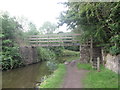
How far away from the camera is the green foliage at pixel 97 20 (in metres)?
5.02

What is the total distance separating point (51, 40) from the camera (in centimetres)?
1349

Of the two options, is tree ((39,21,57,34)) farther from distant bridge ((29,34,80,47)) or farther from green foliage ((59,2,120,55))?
green foliage ((59,2,120,55))

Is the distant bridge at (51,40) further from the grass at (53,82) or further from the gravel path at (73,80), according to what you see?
the grass at (53,82)

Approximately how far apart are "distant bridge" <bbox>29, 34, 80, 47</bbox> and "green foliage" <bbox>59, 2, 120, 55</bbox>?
3.70 metres

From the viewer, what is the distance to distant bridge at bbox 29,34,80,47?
40.5ft

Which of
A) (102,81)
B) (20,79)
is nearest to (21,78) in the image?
(20,79)


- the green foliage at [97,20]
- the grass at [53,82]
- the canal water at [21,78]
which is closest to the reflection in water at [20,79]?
the canal water at [21,78]

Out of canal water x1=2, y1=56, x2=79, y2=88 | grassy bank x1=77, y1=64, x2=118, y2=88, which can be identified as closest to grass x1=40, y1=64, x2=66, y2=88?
canal water x1=2, y1=56, x2=79, y2=88

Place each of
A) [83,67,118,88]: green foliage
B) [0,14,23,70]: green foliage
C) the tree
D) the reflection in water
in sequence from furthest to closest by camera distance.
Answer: the tree → [0,14,23,70]: green foliage → the reflection in water → [83,67,118,88]: green foliage

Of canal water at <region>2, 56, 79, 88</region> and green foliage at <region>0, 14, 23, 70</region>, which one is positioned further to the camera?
green foliage at <region>0, 14, 23, 70</region>

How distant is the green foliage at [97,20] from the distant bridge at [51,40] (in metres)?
3.70

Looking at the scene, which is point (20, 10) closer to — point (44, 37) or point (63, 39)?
point (44, 37)

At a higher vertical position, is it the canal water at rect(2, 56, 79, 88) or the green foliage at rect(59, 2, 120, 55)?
the green foliage at rect(59, 2, 120, 55)

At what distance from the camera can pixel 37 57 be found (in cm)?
1522
